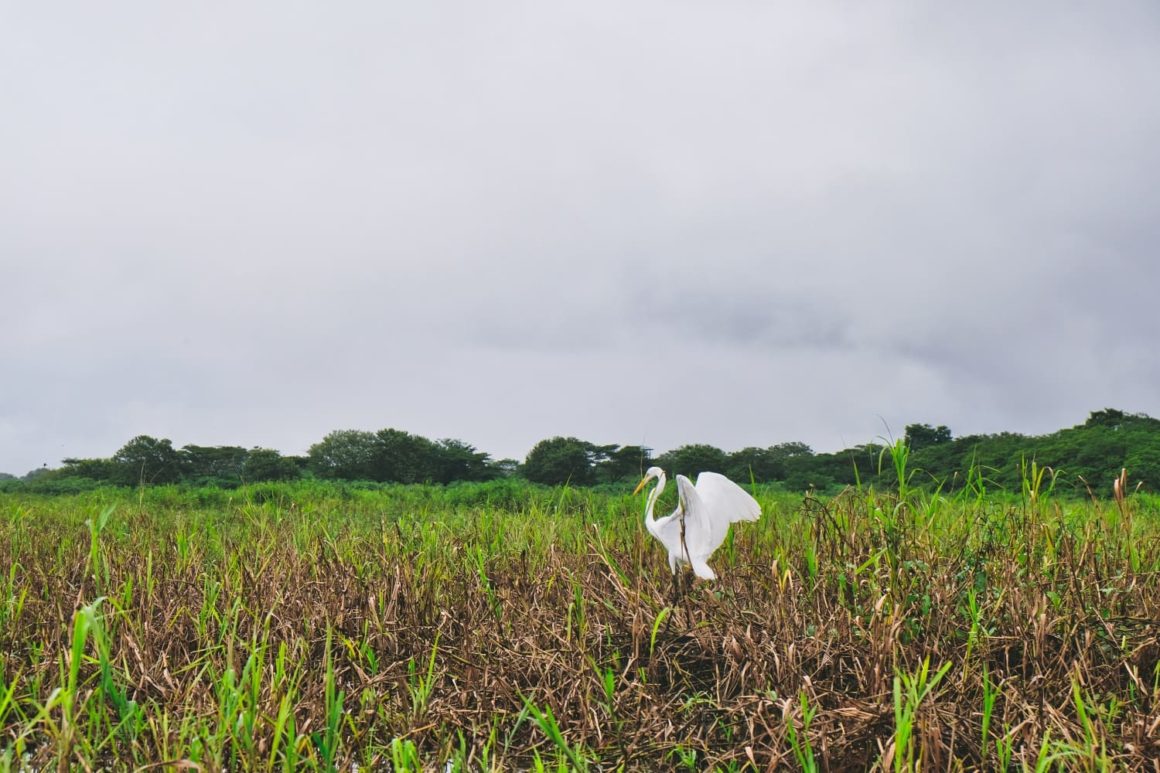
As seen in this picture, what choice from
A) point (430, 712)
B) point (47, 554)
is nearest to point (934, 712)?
point (430, 712)

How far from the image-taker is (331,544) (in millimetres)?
3996

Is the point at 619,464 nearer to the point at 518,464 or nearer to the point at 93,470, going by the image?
the point at 518,464

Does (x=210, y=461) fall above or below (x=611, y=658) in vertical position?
above

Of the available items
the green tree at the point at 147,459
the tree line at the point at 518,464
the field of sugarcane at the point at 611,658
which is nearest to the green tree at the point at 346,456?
the tree line at the point at 518,464

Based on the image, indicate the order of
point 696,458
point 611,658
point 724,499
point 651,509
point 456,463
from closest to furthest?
point 611,658 → point 724,499 → point 651,509 → point 696,458 → point 456,463

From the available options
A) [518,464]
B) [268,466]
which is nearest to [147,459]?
[268,466]

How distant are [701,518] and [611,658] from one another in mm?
520

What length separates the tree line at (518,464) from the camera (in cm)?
960

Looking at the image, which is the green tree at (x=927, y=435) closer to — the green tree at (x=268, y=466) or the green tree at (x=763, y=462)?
the green tree at (x=763, y=462)

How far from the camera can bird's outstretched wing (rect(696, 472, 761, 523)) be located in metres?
2.72

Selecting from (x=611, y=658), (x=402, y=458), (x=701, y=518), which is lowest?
(x=611, y=658)

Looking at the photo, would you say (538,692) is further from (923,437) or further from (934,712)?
(923,437)

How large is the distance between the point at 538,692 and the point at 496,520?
2.72 meters

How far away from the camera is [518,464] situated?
10.5 metres
